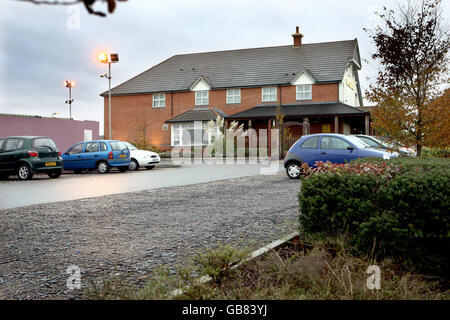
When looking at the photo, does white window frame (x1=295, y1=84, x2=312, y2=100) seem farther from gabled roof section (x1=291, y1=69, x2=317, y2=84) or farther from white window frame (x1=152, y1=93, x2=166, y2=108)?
white window frame (x1=152, y1=93, x2=166, y2=108)

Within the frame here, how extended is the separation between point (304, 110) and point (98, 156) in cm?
1929

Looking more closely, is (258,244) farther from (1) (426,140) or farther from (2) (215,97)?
(2) (215,97)

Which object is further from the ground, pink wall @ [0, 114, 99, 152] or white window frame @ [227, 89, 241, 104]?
white window frame @ [227, 89, 241, 104]

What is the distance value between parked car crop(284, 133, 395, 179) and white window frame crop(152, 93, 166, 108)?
28.7m

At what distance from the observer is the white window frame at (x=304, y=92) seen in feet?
119

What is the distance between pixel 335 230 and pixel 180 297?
2.23 m

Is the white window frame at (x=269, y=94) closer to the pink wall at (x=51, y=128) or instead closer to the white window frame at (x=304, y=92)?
the white window frame at (x=304, y=92)

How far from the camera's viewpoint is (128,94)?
1695 inches

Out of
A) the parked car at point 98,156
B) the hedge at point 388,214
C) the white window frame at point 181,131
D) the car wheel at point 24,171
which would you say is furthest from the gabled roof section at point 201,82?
the hedge at point 388,214

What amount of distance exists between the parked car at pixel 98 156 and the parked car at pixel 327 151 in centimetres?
867

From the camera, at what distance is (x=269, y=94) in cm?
3781

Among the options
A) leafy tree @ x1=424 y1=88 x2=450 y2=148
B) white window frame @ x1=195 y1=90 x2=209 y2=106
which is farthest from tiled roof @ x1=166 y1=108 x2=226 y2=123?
leafy tree @ x1=424 y1=88 x2=450 y2=148

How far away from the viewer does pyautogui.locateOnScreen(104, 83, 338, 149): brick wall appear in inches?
1458

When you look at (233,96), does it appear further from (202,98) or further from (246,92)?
(202,98)
